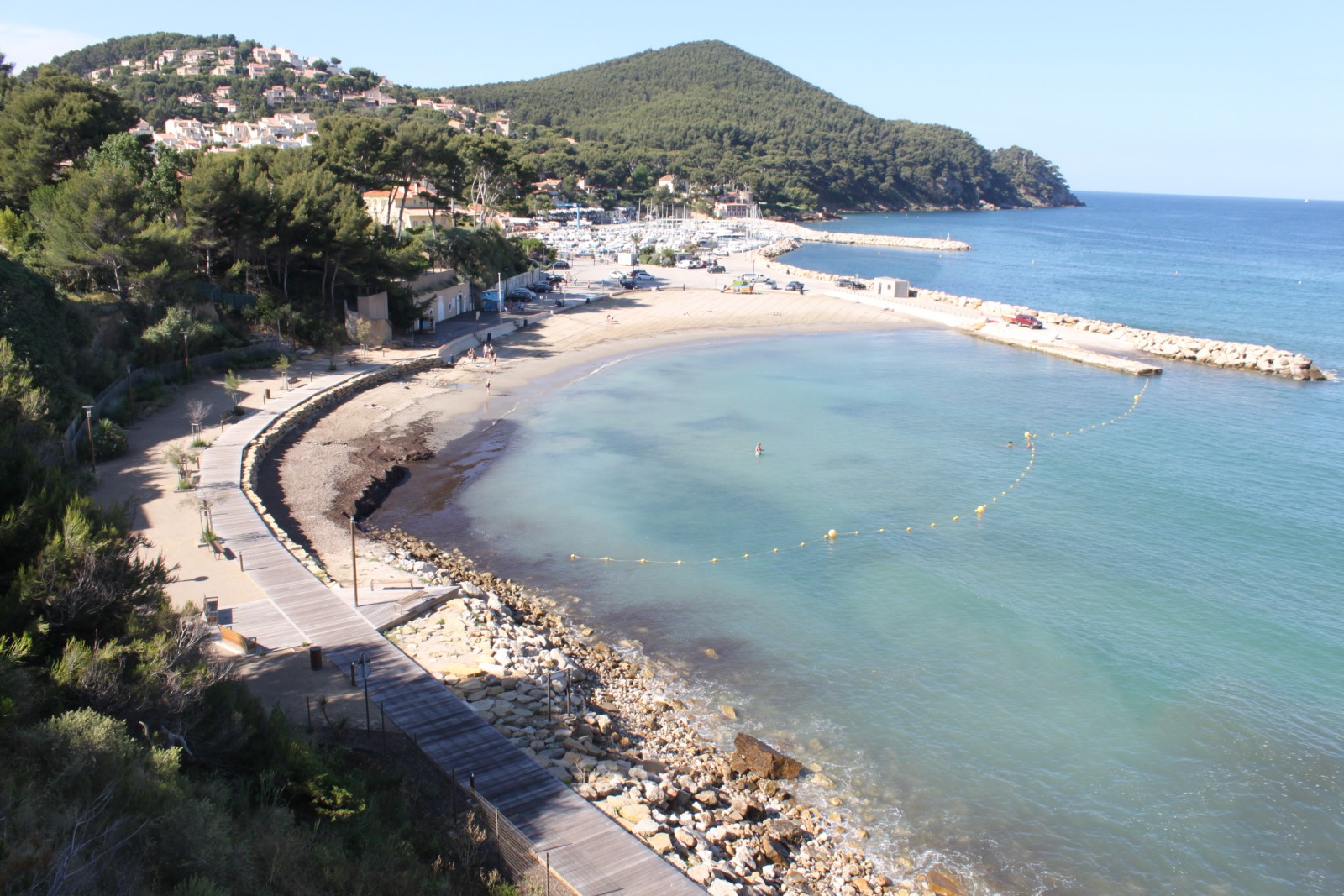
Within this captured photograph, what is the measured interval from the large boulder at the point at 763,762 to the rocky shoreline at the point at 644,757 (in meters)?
0.02

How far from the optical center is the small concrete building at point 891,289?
65938mm

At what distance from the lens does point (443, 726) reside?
13562 mm

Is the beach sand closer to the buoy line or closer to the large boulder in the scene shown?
the buoy line

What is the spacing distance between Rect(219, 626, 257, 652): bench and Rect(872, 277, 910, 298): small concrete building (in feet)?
187

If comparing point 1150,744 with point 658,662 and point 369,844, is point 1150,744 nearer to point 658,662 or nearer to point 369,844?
point 658,662

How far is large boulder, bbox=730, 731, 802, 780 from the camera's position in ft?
47.4

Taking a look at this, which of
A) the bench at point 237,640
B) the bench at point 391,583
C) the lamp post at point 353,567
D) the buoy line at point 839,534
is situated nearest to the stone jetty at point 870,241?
the buoy line at point 839,534

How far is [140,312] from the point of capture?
3219 centimetres

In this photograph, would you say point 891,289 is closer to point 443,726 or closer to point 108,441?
point 108,441

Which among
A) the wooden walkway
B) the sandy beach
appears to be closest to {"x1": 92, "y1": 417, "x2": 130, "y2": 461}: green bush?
the sandy beach

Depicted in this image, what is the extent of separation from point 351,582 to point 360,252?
77.7 ft

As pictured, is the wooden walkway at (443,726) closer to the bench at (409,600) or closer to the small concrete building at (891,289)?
the bench at (409,600)

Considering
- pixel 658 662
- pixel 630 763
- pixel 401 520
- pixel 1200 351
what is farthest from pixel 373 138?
pixel 1200 351

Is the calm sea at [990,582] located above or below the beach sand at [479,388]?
below
